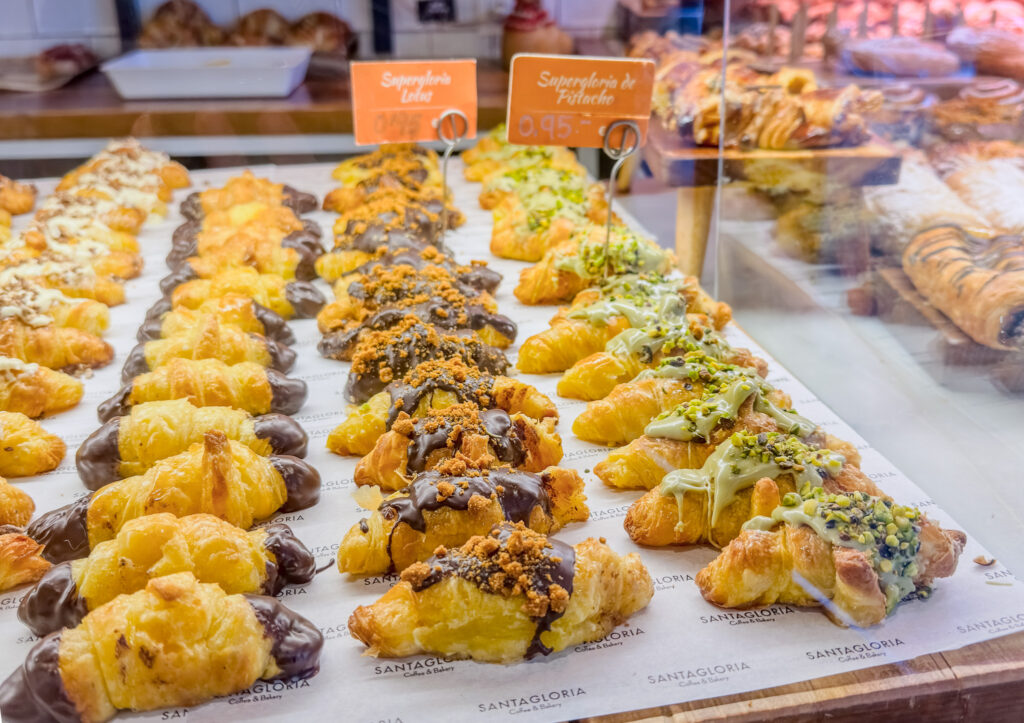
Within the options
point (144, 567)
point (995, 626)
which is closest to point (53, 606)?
point (144, 567)

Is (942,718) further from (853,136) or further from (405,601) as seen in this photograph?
(853,136)

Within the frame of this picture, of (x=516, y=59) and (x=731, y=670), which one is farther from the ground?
(x=516, y=59)

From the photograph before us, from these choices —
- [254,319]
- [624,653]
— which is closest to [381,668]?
[624,653]

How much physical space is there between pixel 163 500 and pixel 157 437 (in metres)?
0.35

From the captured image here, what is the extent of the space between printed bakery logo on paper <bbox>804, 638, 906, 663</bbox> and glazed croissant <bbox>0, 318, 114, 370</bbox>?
109 inches

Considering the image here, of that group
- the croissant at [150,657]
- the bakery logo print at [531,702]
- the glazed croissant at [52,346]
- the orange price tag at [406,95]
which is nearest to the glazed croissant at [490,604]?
the bakery logo print at [531,702]

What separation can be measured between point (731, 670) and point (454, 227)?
336 cm

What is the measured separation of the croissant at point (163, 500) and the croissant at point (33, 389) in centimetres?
79

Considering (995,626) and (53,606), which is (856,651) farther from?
(53,606)

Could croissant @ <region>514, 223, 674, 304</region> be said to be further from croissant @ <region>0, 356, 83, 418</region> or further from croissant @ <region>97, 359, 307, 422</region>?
croissant @ <region>0, 356, 83, 418</region>

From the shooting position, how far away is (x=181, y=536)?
83.4 inches

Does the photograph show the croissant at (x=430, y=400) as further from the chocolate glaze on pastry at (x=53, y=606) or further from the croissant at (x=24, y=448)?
the chocolate glaze on pastry at (x=53, y=606)

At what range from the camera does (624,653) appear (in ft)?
6.83

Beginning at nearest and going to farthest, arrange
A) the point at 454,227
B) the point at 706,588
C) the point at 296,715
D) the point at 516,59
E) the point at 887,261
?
the point at 296,715 < the point at 706,588 < the point at 516,59 < the point at 887,261 < the point at 454,227
